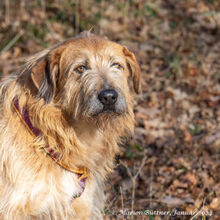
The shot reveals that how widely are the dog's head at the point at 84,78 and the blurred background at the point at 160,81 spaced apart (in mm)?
915

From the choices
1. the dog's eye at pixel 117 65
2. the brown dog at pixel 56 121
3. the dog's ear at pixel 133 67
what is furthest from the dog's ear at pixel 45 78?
the dog's ear at pixel 133 67

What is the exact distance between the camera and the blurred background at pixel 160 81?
16.8ft

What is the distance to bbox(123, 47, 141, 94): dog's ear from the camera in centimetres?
420

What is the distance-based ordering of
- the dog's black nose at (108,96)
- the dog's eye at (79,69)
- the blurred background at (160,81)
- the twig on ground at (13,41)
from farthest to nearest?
the twig on ground at (13,41) → the blurred background at (160,81) → the dog's eye at (79,69) → the dog's black nose at (108,96)

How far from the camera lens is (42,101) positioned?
3.66m

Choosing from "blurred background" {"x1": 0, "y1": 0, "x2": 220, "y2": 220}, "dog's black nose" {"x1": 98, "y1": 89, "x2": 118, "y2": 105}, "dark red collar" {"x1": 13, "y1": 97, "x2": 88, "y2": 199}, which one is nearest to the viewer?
"dog's black nose" {"x1": 98, "y1": 89, "x2": 118, "y2": 105}

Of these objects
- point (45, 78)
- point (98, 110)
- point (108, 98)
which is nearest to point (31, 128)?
point (45, 78)

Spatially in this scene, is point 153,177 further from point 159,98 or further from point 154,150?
point 159,98

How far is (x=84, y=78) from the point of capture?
3727 mm

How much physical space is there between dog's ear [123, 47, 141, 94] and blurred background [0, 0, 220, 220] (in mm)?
455

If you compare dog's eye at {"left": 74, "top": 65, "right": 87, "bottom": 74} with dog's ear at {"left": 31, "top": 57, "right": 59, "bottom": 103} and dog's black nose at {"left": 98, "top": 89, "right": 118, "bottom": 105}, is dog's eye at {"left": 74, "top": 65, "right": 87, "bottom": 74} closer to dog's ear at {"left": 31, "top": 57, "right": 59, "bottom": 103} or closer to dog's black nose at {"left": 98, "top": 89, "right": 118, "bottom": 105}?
dog's ear at {"left": 31, "top": 57, "right": 59, "bottom": 103}

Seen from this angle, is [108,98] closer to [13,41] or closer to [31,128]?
[31,128]

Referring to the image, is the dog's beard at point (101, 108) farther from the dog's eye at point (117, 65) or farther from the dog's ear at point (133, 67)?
the dog's ear at point (133, 67)

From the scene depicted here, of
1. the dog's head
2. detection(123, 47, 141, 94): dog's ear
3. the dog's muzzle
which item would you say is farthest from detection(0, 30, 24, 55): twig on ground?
the dog's muzzle
